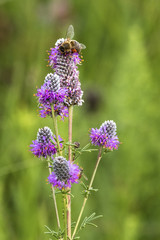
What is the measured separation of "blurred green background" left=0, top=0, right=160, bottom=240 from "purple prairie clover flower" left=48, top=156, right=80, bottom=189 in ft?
7.78

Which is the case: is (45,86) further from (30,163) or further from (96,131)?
(30,163)

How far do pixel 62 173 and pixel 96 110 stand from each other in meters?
5.11

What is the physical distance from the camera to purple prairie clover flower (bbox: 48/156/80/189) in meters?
2.17

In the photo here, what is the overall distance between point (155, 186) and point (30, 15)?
14.8 feet

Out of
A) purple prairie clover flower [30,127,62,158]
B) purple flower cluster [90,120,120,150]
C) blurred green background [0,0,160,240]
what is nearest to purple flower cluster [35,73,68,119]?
purple prairie clover flower [30,127,62,158]

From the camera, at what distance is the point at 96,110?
725cm

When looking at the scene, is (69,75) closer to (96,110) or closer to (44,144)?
(44,144)

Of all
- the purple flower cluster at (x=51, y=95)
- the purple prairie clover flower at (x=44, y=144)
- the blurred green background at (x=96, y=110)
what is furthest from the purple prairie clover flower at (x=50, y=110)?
the blurred green background at (x=96, y=110)

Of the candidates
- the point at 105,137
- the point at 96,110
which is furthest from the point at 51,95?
the point at 96,110

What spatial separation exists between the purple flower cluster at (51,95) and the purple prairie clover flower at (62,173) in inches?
11.8

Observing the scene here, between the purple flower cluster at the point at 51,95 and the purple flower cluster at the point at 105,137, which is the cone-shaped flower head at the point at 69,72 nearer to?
the purple flower cluster at the point at 51,95

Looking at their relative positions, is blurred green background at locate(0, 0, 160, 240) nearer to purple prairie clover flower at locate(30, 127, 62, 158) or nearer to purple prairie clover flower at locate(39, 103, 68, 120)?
purple prairie clover flower at locate(30, 127, 62, 158)

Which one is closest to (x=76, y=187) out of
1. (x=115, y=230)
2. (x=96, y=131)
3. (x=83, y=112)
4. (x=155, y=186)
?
(x=115, y=230)

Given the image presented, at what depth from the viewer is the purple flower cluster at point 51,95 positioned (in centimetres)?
227
